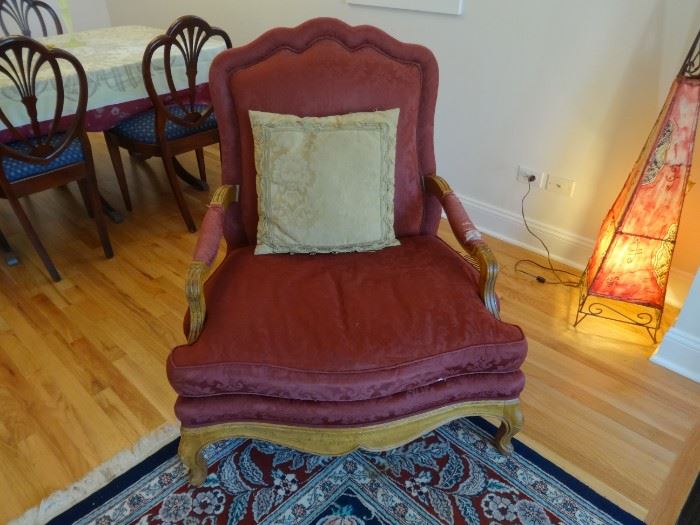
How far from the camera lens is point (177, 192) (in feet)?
8.05

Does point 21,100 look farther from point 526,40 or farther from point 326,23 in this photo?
point 526,40

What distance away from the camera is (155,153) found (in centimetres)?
238

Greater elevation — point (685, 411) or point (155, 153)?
point (155, 153)

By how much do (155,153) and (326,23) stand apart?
49.6 inches

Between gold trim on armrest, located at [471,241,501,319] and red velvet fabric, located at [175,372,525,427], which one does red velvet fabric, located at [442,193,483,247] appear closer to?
gold trim on armrest, located at [471,241,501,319]

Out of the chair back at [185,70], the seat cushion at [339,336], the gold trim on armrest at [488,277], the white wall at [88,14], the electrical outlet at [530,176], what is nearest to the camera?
the seat cushion at [339,336]

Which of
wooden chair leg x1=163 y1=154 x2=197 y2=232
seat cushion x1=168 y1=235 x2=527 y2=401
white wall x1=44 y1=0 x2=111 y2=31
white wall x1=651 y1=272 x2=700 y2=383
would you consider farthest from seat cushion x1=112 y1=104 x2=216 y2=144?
white wall x1=44 y1=0 x2=111 y2=31

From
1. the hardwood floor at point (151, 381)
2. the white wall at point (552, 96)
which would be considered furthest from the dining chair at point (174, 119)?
the white wall at point (552, 96)

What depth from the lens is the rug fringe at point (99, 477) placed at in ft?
4.21

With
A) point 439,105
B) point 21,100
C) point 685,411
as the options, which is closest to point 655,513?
point 685,411

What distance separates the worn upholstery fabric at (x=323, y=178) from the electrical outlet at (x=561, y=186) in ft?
3.41

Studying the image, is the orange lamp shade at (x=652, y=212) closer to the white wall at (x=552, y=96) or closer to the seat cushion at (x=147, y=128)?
the white wall at (x=552, y=96)

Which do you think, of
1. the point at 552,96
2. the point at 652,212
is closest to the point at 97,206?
the point at 552,96

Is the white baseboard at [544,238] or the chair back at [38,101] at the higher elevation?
the chair back at [38,101]
